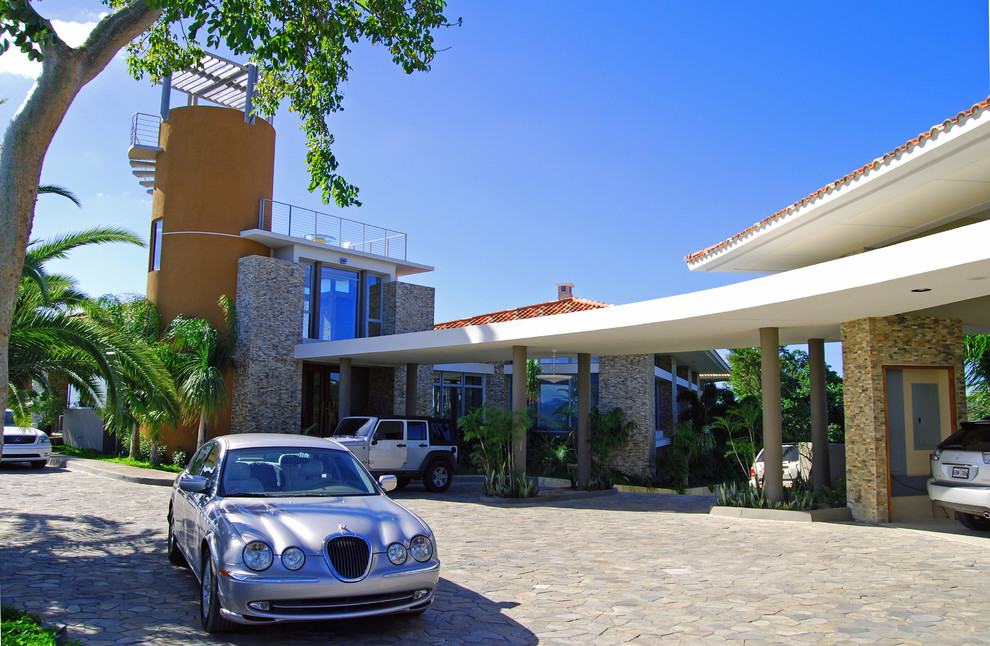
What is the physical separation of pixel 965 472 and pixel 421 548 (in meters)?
7.59

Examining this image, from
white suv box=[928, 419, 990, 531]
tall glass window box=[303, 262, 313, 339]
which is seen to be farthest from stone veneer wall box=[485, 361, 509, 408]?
white suv box=[928, 419, 990, 531]

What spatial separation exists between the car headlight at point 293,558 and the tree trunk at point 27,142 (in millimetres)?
2691

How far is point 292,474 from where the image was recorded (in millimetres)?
6387

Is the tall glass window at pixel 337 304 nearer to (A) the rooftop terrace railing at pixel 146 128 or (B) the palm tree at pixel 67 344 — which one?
(A) the rooftop terrace railing at pixel 146 128

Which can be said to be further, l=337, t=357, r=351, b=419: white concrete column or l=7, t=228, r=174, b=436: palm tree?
l=337, t=357, r=351, b=419: white concrete column

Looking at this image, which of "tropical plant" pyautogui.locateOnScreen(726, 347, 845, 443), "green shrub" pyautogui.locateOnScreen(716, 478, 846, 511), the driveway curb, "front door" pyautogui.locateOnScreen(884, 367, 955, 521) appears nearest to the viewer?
"front door" pyautogui.locateOnScreen(884, 367, 955, 521)

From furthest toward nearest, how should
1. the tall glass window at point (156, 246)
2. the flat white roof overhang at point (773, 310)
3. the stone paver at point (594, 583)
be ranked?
the tall glass window at point (156, 246) < the flat white roof overhang at point (773, 310) < the stone paver at point (594, 583)

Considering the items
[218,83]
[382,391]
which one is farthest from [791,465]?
[218,83]

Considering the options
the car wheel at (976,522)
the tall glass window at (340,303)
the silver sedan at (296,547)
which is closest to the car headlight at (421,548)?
the silver sedan at (296,547)

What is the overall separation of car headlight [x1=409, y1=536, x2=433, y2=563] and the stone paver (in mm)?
585

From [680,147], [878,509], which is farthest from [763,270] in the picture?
[878,509]

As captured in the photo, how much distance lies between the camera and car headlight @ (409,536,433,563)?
17.5ft

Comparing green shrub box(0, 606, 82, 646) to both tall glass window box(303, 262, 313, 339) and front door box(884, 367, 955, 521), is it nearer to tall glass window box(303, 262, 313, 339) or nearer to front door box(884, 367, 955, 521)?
front door box(884, 367, 955, 521)

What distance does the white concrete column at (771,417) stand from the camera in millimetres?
12094
